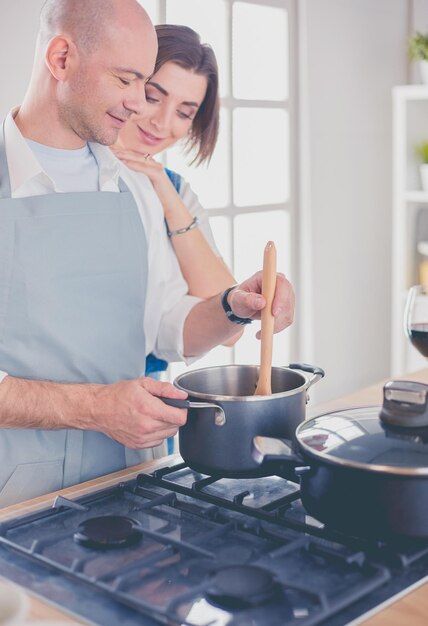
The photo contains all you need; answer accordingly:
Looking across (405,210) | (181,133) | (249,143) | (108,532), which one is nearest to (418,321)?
(108,532)

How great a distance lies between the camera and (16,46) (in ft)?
8.21

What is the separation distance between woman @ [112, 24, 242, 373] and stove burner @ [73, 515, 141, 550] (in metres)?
0.98

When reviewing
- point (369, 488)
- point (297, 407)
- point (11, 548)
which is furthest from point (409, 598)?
point (11, 548)

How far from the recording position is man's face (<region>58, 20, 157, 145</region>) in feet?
5.64

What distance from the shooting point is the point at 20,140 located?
67.6 inches

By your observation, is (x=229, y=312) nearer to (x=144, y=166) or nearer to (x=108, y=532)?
(x=144, y=166)

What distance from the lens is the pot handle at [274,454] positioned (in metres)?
1.13

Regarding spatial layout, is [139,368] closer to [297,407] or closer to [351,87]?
[297,407]

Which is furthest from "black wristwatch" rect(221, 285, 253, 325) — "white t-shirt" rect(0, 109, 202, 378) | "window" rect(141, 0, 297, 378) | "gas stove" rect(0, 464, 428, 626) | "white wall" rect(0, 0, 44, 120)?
"window" rect(141, 0, 297, 378)

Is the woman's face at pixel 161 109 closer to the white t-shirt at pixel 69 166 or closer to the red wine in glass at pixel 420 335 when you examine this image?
the white t-shirt at pixel 69 166

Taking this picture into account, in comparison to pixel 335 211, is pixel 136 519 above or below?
below

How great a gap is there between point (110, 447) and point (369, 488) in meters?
0.74

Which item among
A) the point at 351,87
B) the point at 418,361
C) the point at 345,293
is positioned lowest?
the point at 418,361

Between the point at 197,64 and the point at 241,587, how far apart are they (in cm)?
164
